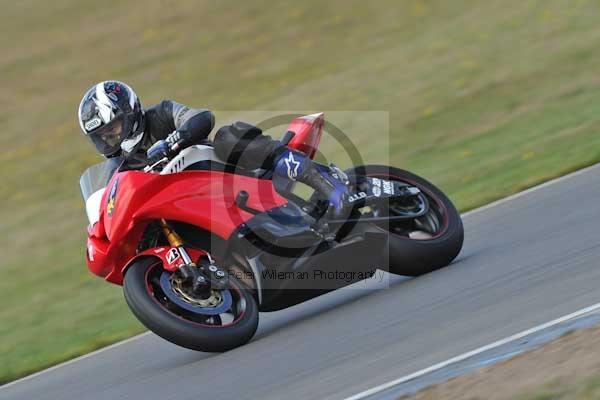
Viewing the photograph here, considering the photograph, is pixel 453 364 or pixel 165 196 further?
pixel 165 196

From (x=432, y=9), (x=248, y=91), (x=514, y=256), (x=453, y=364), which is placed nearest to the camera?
(x=453, y=364)

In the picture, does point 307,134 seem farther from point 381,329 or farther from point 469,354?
point 469,354

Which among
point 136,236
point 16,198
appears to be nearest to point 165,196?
point 136,236

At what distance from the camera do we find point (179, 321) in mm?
5656

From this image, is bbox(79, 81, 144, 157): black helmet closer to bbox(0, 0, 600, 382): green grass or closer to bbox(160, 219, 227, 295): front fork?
bbox(160, 219, 227, 295): front fork

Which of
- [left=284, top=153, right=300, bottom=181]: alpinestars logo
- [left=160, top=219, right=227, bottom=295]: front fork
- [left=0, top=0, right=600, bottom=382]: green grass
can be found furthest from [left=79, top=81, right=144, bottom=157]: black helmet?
[left=0, top=0, right=600, bottom=382]: green grass

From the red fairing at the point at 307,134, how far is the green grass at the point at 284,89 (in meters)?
2.09

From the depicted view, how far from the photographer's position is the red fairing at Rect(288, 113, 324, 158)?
6828 mm

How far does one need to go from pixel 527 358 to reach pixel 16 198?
40.5 feet

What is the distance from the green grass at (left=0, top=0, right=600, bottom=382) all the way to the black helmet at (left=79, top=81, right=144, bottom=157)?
2006 mm

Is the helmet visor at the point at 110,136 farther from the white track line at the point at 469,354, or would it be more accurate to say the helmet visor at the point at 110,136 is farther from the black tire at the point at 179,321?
the white track line at the point at 469,354

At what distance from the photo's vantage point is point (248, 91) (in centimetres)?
1769

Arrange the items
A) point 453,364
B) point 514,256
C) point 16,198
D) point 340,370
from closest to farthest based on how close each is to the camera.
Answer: point 453,364 → point 340,370 → point 514,256 → point 16,198

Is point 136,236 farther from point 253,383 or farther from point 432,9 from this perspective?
point 432,9
